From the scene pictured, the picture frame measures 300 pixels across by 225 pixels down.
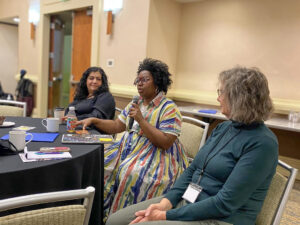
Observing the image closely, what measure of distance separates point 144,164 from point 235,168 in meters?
0.68

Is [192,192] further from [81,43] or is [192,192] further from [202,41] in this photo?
[81,43]

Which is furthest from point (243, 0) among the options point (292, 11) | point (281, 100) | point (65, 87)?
point (65, 87)

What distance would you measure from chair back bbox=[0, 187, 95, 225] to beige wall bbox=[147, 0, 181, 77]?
127 inches

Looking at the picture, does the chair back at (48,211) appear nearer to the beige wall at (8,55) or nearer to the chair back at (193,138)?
the chair back at (193,138)

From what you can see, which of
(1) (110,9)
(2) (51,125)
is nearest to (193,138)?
(2) (51,125)

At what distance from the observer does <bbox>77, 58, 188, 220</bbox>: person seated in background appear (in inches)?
62.4

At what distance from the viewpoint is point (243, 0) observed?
3650mm

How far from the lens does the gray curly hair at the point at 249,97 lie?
1.10 meters

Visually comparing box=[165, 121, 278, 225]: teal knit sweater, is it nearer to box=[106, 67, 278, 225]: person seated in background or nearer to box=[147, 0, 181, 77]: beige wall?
box=[106, 67, 278, 225]: person seated in background

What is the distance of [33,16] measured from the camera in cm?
571

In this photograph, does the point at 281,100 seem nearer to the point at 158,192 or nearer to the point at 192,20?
the point at 192,20

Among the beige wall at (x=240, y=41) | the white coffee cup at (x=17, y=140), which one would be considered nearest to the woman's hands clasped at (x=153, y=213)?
the white coffee cup at (x=17, y=140)

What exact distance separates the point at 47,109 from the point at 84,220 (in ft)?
17.5

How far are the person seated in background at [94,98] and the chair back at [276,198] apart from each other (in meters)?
1.54
